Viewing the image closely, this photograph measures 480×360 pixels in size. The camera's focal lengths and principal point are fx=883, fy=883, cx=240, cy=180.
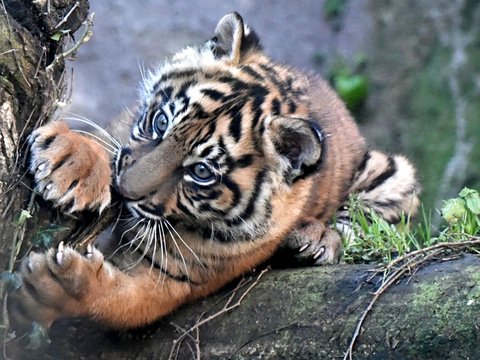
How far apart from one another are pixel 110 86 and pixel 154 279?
6.25m

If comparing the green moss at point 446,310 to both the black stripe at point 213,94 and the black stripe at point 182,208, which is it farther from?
the black stripe at point 213,94

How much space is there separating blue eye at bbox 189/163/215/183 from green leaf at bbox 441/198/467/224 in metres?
1.13

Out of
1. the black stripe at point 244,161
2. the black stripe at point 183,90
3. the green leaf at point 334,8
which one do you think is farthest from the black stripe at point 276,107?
the green leaf at point 334,8

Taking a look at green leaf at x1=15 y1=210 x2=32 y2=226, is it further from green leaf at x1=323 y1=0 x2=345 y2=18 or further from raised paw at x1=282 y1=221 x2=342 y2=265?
green leaf at x1=323 y1=0 x2=345 y2=18

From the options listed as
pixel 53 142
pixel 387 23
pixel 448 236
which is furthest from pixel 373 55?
pixel 53 142

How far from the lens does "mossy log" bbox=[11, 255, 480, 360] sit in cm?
355

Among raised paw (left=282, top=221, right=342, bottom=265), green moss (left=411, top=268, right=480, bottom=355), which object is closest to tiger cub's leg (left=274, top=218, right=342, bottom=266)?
raised paw (left=282, top=221, right=342, bottom=265)

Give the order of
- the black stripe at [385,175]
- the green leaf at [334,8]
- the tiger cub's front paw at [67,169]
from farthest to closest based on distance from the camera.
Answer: the green leaf at [334,8], the black stripe at [385,175], the tiger cub's front paw at [67,169]

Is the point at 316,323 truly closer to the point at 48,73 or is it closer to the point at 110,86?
the point at 48,73

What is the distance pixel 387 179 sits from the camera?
19.3ft

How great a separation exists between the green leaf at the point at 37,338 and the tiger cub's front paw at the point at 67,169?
20.4 inches

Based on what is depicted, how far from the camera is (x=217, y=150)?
13.4ft

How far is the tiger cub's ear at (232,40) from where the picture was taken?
14.9ft

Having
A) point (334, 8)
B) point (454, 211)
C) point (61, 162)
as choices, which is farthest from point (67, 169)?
point (334, 8)
